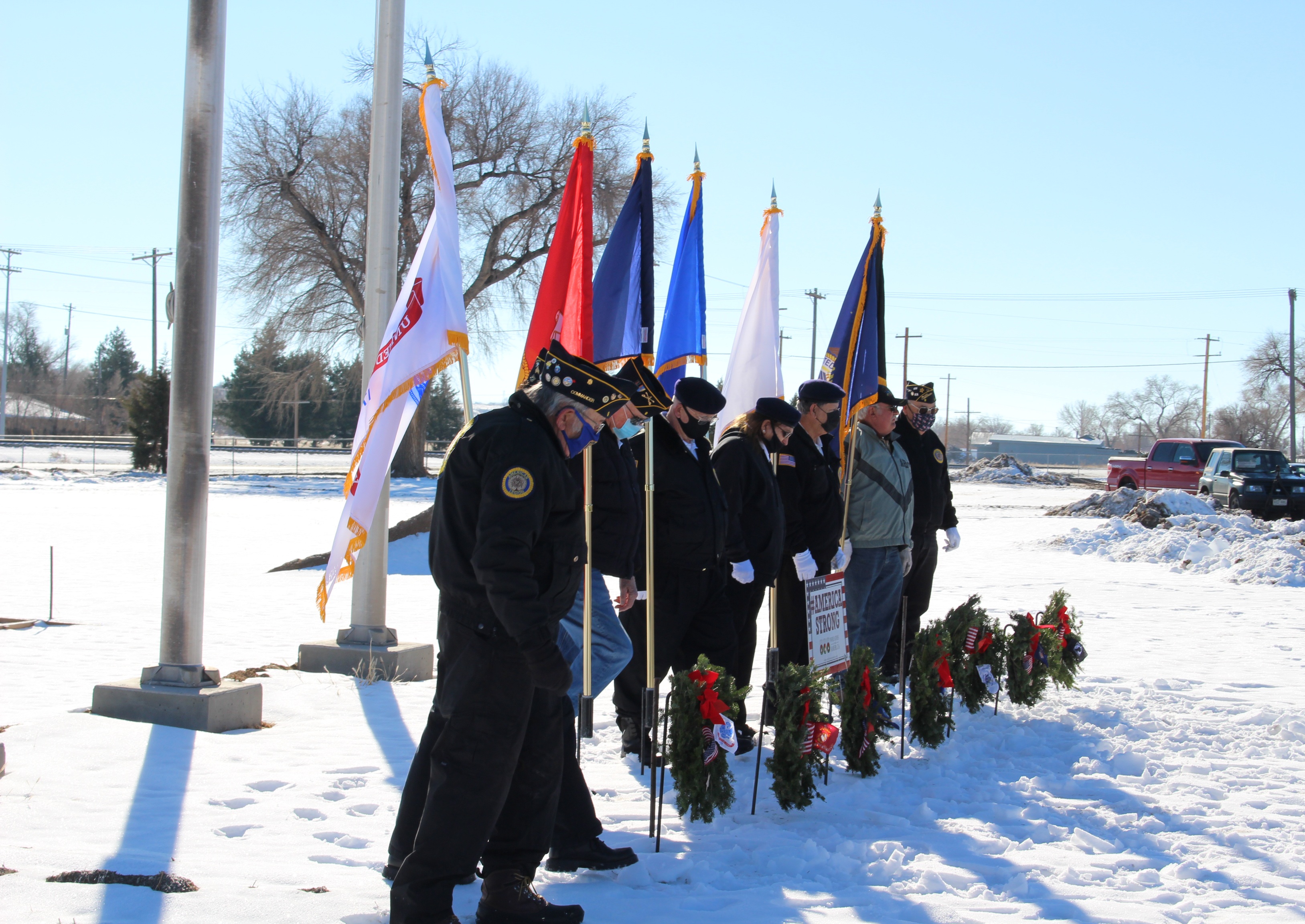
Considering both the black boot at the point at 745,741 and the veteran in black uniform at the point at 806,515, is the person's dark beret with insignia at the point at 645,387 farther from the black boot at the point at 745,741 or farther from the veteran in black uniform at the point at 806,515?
the black boot at the point at 745,741

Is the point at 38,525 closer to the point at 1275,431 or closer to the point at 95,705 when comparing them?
the point at 95,705

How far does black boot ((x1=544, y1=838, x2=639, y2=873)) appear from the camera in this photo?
3822mm

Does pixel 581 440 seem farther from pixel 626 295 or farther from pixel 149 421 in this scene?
pixel 149 421

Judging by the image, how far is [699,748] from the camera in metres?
4.31

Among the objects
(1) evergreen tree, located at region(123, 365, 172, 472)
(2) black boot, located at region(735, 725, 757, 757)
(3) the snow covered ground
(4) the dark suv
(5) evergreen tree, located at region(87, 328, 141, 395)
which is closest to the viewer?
(3) the snow covered ground

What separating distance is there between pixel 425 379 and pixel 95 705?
2490mm

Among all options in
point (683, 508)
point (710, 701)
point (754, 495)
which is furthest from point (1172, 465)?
point (710, 701)

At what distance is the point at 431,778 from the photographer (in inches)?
126

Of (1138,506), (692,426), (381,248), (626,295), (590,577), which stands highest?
(381,248)

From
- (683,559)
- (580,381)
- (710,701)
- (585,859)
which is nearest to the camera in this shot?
(580,381)

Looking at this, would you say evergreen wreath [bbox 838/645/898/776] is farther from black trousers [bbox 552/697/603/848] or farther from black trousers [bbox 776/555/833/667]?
black trousers [bbox 552/697/603/848]

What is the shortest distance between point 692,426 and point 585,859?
239 cm

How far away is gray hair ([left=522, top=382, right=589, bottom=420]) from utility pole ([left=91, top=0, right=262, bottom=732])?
9.53ft

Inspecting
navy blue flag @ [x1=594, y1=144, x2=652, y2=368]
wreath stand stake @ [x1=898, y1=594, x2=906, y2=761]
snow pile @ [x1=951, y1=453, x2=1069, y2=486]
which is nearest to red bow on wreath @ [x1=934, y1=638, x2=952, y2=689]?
wreath stand stake @ [x1=898, y1=594, x2=906, y2=761]
